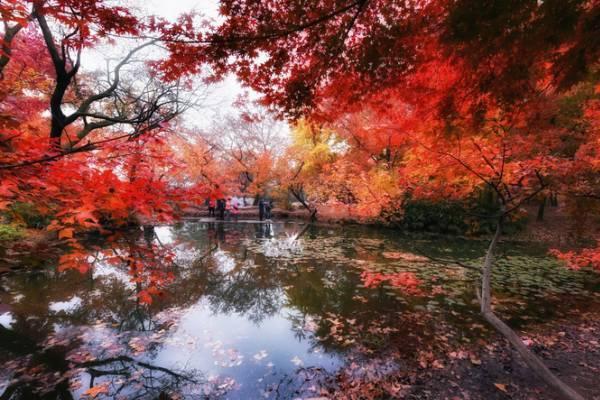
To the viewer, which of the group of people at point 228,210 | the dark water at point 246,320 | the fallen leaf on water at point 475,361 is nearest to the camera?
the dark water at point 246,320

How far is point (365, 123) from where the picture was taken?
53.0 feet

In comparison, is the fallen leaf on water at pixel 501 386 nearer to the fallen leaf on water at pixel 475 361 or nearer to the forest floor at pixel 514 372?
the forest floor at pixel 514 372

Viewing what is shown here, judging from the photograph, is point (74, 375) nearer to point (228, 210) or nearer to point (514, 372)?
point (514, 372)

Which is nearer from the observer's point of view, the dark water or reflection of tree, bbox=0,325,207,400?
reflection of tree, bbox=0,325,207,400

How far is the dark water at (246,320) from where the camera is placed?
3.34 m

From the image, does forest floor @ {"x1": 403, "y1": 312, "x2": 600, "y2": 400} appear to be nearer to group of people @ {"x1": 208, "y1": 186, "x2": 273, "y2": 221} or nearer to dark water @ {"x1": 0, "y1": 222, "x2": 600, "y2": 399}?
dark water @ {"x1": 0, "y1": 222, "x2": 600, "y2": 399}

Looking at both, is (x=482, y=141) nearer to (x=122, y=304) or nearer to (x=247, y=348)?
(x=247, y=348)

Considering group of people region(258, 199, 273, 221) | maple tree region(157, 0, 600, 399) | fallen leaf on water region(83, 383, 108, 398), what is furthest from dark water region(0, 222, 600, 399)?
group of people region(258, 199, 273, 221)

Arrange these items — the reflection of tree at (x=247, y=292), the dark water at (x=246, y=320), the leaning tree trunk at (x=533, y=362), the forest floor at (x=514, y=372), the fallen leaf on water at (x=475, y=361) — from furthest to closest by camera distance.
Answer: the reflection of tree at (x=247, y=292) < the fallen leaf on water at (x=475, y=361) < the dark water at (x=246, y=320) < the forest floor at (x=514, y=372) < the leaning tree trunk at (x=533, y=362)

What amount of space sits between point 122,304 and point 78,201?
3784mm

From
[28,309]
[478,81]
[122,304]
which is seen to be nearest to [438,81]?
[478,81]

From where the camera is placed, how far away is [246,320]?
5.09 m

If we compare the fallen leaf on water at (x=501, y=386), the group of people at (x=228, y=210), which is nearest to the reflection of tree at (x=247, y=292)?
the fallen leaf on water at (x=501, y=386)

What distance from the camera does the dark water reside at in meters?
3.34
